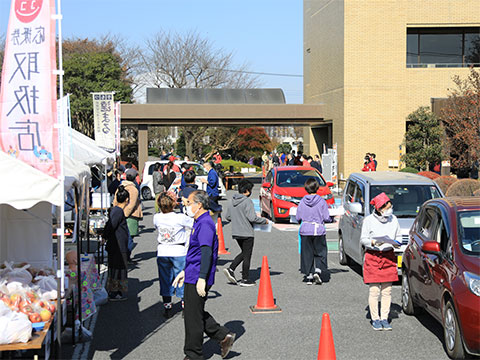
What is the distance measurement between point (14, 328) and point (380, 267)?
453 centimetres

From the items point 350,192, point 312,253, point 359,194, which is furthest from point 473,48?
point 312,253

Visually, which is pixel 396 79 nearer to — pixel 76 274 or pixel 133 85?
pixel 76 274

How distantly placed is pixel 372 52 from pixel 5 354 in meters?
31.1

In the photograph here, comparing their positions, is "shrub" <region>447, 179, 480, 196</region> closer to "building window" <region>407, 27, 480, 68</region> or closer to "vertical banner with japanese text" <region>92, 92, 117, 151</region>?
"vertical banner with japanese text" <region>92, 92, 117, 151</region>

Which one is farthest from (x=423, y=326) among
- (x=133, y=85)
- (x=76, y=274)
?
(x=133, y=85)

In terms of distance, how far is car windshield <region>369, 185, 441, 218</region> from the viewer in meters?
Answer: 12.5

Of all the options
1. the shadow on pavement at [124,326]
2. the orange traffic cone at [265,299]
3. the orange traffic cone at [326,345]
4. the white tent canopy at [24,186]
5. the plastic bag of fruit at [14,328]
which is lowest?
the shadow on pavement at [124,326]

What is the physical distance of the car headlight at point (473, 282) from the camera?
22.5 ft

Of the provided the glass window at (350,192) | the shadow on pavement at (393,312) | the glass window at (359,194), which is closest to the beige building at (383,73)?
the glass window at (350,192)

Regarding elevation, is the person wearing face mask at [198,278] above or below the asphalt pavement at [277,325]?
above

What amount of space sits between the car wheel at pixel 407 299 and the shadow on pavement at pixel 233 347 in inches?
91.7

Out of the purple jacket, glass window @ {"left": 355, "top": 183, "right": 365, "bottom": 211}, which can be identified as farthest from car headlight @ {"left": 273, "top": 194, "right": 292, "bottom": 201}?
the purple jacket

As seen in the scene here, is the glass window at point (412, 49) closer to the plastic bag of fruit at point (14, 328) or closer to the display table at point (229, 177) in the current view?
the display table at point (229, 177)

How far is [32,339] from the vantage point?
6.28 m
